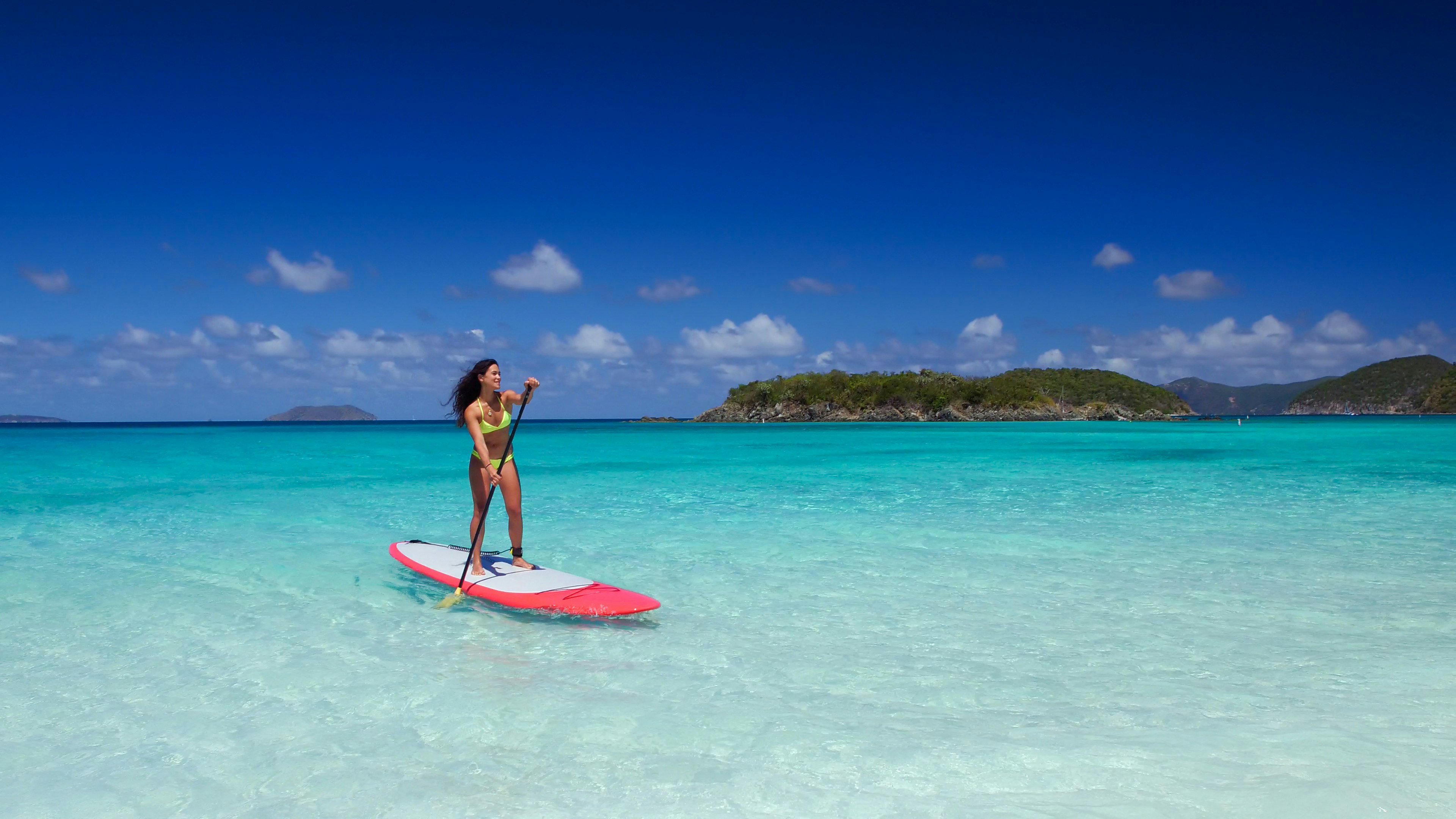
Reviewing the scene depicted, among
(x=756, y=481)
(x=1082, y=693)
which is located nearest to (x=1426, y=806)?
(x=1082, y=693)

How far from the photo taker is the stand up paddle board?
253 inches

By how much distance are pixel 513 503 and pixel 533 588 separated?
1.13 meters

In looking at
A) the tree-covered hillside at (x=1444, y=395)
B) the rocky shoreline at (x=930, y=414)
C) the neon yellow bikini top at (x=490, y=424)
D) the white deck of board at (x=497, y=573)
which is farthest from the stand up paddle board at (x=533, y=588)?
the tree-covered hillside at (x=1444, y=395)

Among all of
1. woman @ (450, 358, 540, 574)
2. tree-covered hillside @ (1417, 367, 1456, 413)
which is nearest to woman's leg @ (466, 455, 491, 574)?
woman @ (450, 358, 540, 574)

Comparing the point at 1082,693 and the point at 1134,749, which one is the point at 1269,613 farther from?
the point at 1134,749

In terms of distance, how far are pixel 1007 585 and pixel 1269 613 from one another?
85.3 inches

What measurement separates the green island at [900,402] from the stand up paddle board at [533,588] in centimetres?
13294

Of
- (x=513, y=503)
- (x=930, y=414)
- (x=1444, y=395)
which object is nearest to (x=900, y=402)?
(x=930, y=414)

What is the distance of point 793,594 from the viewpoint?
7555mm

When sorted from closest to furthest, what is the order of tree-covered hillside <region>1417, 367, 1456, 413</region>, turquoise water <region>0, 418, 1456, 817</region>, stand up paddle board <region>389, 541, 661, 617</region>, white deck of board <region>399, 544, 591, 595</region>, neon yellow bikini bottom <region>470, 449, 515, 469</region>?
turquoise water <region>0, 418, 1456, 817</region> → stand up paddle board <region>389, 541, 661, 617</region> → white deck of board <region>399, 544, 591, 595</region> → neon yellow bikini bottom <region>470, 449, 515, 469</region> → tree-covered hillside <region>1417, 367, 1456, 413</region>

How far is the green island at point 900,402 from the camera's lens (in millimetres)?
140125

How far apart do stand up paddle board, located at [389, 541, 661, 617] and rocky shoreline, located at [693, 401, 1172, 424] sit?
126 meters

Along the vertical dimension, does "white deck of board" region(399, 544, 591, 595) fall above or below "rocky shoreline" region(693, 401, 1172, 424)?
below

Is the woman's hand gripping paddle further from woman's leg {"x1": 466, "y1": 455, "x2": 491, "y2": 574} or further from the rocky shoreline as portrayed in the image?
the rocky shoreline
